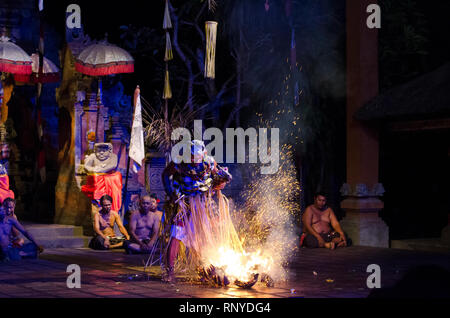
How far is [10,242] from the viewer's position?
415 inches

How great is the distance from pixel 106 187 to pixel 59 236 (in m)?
1.24

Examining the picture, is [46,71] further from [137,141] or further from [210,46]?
[210,46]

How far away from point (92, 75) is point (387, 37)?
6.56 m

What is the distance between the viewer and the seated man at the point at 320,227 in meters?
→ 12.5

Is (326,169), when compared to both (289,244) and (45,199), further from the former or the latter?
(45,199)

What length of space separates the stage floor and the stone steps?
0.82m

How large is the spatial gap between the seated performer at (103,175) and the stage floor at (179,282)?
5.26 ft

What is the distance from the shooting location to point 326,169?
15789 millimetres

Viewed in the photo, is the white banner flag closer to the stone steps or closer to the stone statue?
the stone statue

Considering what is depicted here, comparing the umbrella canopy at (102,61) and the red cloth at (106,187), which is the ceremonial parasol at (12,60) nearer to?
the umbrella canopy at (102,61)

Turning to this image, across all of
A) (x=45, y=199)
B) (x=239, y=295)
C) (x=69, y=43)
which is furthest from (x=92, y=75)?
(x=239, y=295)

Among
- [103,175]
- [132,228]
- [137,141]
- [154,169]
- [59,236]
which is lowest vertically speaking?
[59,236]

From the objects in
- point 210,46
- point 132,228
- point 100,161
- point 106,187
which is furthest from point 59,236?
point 210,46

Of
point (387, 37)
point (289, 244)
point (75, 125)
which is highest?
point (387, 37)
